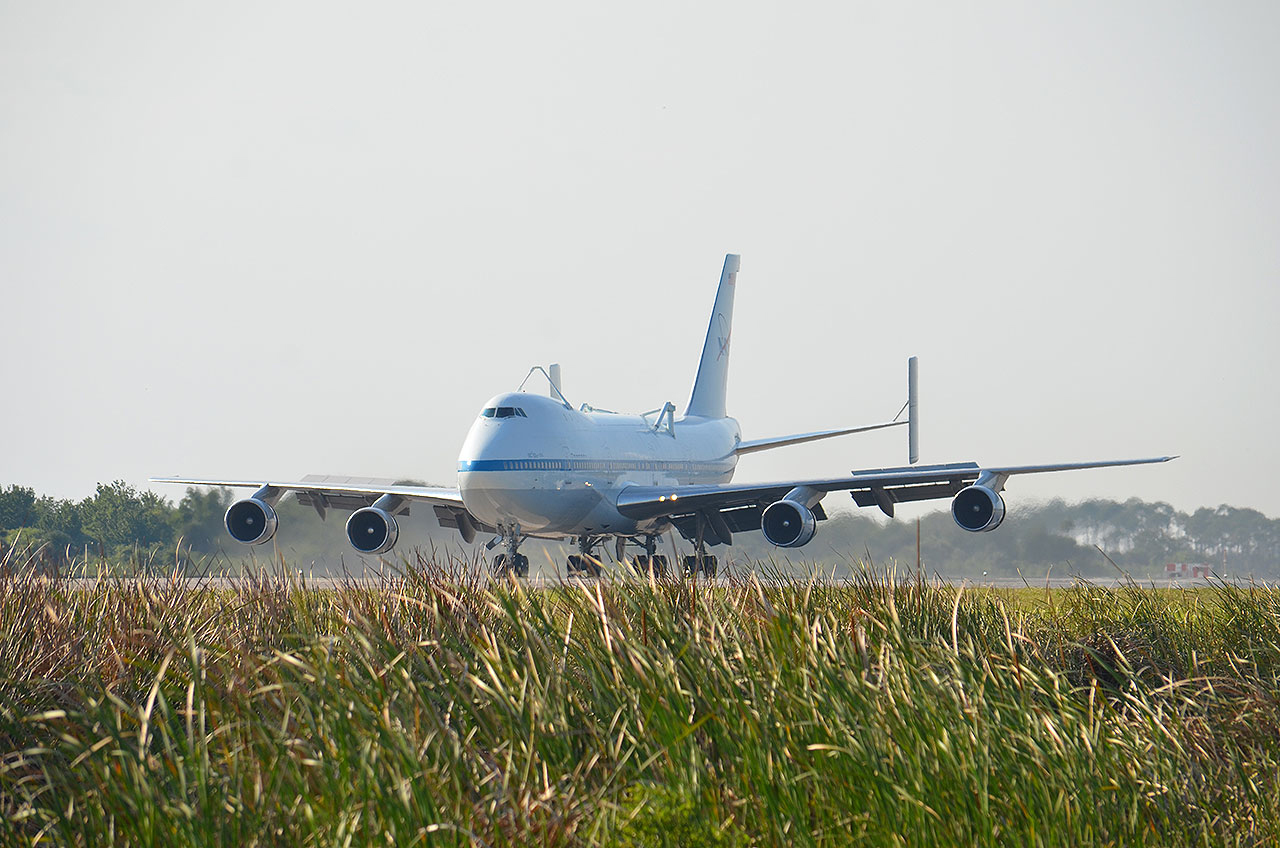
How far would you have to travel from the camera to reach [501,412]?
25922mm

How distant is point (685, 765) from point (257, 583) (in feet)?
15.9

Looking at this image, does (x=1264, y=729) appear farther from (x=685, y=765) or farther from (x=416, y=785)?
Answer: (x=416, y=785)

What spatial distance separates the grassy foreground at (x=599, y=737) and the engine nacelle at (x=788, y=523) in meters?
16.2

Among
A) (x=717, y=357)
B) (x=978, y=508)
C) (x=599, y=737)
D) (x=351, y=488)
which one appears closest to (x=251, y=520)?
(x=351, y=488)

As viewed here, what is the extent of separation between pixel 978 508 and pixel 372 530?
12.6 metres

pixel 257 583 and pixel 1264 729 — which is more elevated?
pixel 257 583

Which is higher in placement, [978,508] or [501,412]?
[501,412]

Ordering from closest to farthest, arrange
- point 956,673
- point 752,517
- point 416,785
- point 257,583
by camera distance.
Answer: point 416,785 → point 956,673 → point 257,583 → point 752,517

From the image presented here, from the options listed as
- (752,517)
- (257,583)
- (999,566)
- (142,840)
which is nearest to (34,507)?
(752,517)

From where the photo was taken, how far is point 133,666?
28.5 ft

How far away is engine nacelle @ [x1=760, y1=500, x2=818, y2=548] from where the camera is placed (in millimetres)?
25438

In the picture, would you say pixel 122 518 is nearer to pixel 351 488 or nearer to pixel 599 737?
pixel 351 488

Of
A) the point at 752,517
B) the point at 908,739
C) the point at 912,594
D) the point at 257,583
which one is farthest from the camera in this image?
the point at 752,517

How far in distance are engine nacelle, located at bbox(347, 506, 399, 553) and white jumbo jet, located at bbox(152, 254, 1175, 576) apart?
2 centimetres
